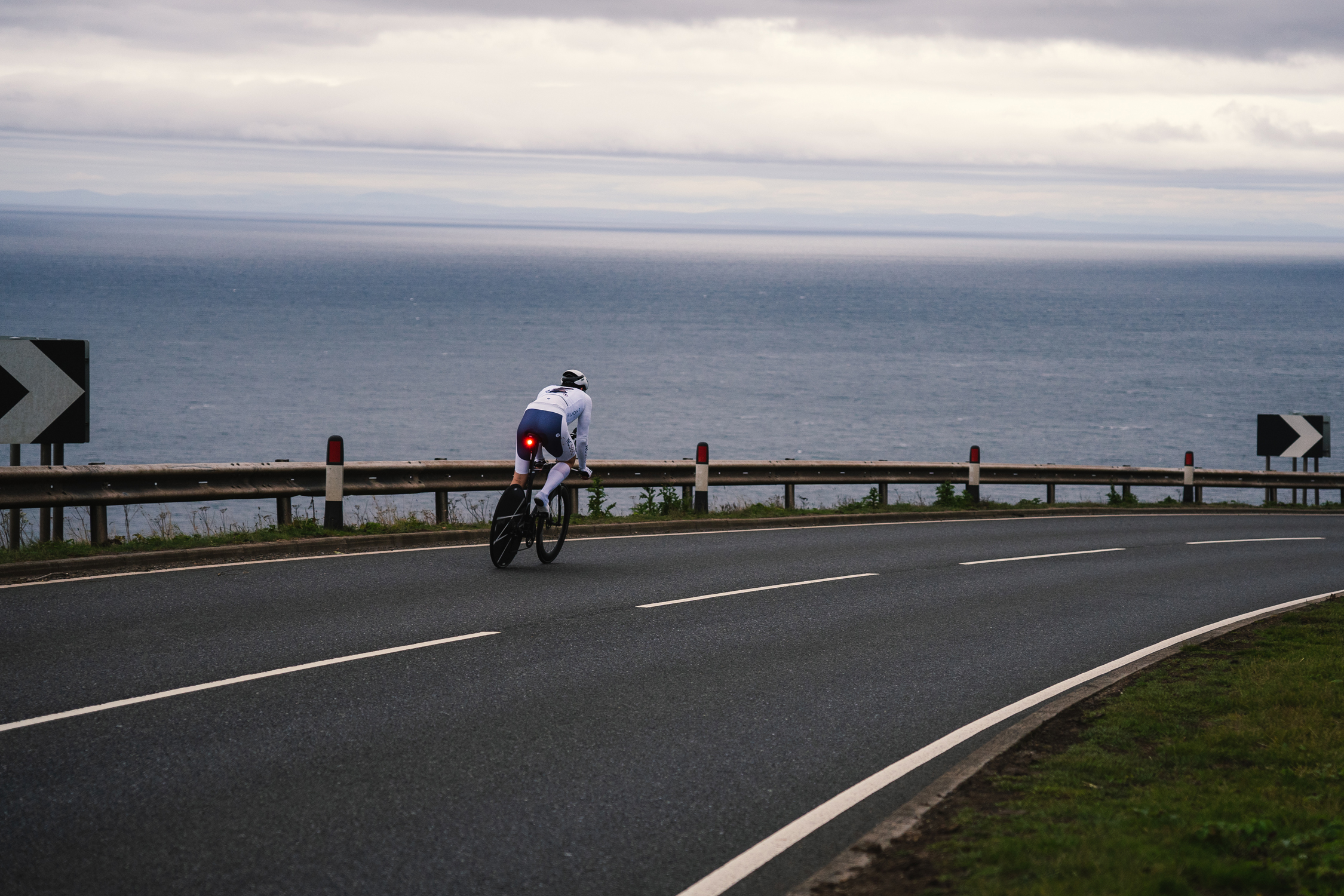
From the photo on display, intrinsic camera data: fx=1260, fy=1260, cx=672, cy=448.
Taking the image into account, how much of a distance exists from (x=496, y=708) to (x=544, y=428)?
492cm

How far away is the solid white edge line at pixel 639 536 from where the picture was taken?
11188 mm

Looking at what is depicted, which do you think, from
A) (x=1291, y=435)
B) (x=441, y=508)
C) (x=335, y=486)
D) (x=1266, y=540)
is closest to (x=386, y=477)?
(x=441, y=508)

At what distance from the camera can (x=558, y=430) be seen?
1204 cm

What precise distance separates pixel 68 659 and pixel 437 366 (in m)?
96.6

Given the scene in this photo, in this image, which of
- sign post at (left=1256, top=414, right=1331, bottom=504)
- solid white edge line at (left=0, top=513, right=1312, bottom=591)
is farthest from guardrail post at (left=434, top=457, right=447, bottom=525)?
sign post at (left=1256, top=414, right=1331, bottom=504)

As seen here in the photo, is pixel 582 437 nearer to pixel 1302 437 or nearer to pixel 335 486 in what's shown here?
pixel 335 486

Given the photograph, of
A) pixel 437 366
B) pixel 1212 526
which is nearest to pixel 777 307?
pixel 437 366

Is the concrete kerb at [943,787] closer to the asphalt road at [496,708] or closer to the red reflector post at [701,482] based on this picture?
the asphalt road at [496,708]

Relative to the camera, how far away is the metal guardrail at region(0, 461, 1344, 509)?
12312 mm

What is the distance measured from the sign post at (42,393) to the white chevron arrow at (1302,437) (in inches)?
1114

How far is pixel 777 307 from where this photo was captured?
185125 millimetres

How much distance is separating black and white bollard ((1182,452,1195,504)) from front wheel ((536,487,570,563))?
1949cm

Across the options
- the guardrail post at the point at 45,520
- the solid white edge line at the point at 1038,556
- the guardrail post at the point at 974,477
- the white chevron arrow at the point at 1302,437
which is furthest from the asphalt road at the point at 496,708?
the white chevron arrow at the point at 1302,437

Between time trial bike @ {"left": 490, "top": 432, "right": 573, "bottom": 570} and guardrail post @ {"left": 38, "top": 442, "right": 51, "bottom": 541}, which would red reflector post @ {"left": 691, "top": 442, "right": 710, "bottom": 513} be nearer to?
time trial bike @ {"left": 490, "top": 432, "right": 573, "bottom": 570}
